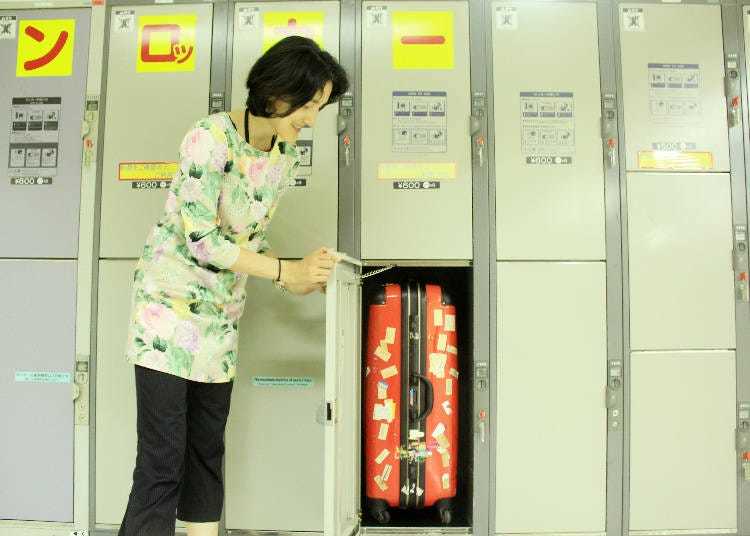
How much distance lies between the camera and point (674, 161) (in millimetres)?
2287

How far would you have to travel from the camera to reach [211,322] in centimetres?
162

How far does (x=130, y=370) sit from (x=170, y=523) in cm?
92

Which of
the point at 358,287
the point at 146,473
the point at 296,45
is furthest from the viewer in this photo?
the point at 358,287

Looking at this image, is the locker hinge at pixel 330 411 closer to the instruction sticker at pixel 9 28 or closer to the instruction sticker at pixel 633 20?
the instruction sticker at pixel 633 20

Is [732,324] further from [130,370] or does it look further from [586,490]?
[130,370]

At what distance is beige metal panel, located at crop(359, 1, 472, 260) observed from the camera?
7.36 ft

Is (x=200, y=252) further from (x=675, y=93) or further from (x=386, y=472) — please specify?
(x=675, y=93)

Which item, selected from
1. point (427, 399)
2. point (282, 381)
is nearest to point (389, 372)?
point (427, 399)

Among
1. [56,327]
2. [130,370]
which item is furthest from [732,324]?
[56,327]

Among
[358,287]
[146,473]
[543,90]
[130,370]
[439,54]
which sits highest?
[439,54]

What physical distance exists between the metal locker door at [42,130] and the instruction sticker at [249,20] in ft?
2.30

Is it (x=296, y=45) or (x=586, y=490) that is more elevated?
(x=296, y=45)

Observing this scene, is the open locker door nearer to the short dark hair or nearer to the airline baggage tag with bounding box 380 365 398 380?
the airline baggage tag with bounding box 380 365 398 380

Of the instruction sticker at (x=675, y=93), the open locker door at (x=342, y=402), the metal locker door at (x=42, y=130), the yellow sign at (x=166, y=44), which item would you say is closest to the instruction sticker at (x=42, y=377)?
the metal locker door at (x=42, y=130)
